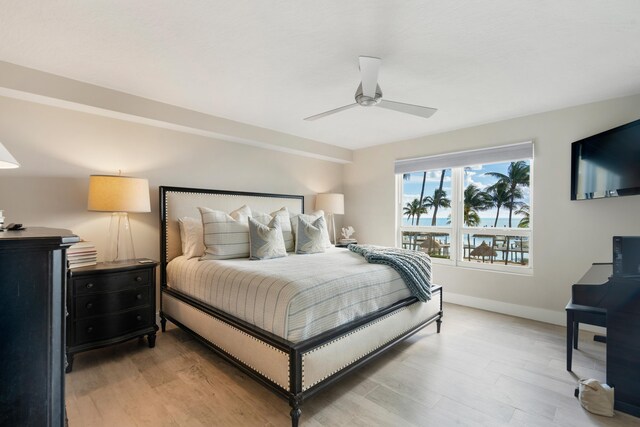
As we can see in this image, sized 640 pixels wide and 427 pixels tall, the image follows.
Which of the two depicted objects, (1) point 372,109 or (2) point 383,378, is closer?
(2) point 383,378

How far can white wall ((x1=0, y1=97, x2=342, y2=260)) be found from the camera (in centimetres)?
251

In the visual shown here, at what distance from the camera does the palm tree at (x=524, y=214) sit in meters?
3.72

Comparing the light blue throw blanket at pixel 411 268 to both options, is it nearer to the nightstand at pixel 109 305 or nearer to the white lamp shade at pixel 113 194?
the nightstand at pixel 109 305

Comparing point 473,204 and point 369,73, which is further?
point 473,204

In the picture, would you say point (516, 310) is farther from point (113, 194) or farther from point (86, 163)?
point (86, 163)

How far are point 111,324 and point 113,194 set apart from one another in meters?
1.11

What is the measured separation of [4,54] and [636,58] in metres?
4.71

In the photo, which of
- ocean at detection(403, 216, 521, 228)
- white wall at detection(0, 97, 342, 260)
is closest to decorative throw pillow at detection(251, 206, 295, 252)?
white wall at detection(0, 97, 342, 260)

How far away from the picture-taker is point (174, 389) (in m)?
2.12

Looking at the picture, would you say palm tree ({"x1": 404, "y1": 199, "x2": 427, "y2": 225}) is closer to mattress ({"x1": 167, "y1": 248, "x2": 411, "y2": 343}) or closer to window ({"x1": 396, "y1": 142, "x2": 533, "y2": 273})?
window ({"x1": 396, "y1": 142, "x2": 533, "y2": 273})

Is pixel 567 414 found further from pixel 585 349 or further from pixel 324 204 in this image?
pixel 324 204

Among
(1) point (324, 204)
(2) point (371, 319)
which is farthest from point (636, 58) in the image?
(1) point (324, 204)

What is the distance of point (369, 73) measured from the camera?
2.08 meters

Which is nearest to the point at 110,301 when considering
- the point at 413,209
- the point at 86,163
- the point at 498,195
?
the point at 86,163
